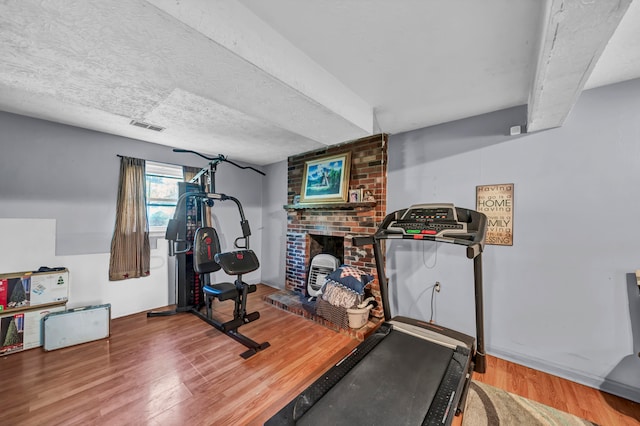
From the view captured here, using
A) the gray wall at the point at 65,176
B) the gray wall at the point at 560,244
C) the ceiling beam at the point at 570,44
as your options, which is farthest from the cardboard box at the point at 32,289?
the ceiling beam at the point at 570,44

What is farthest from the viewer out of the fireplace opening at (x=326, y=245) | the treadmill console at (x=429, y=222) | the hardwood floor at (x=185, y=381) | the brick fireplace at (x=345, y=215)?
the fireplace opening at (x=326, y=245)

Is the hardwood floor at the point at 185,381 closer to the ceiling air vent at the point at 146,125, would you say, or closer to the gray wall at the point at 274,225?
the gray wall at the point at 274,225

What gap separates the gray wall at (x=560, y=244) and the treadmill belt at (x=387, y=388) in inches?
37.5

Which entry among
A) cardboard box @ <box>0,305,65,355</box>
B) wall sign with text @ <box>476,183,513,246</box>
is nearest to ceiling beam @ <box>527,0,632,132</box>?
wall sign with text @ <box>476,183,513,246</box>

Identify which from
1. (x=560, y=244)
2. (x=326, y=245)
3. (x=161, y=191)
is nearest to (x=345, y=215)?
(x=326, y=245)

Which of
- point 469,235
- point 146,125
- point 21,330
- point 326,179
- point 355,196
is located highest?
point 146,125

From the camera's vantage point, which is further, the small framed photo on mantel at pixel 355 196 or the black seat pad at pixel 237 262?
the small framed photo on mantel at pixel 355 196

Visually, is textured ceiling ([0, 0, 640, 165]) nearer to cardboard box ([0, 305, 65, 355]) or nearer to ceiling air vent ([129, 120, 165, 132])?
ceiling air vent ([129, 120, 165, 132])

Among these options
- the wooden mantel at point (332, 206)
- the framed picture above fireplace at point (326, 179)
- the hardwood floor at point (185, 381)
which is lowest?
the hardwood floor at point (185, 381)

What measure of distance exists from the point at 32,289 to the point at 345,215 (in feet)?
11.6

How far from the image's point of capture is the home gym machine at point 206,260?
110 inches

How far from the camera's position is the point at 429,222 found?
1920mm

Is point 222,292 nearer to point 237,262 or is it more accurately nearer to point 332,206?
point 237,262

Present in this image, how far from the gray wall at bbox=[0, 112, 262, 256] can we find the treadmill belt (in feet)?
11.3
